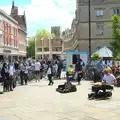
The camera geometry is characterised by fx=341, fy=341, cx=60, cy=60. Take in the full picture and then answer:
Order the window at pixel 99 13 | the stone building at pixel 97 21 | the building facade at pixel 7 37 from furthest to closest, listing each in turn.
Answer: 1. the building facade at pixel 7 37
2. the window at pixel 99 13
3. the stone building at pixel 97 21

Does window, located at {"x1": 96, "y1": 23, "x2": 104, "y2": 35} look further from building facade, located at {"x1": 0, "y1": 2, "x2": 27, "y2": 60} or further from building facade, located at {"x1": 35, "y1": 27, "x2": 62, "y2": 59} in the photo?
building facade, located at {"x1": 35, "y1": 27, "x2": 62, "y2": 59}

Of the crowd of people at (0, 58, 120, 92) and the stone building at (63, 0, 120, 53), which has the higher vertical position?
the stone building at (63, 0, 120, 53)

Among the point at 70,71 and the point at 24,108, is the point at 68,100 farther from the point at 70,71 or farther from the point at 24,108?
the point at 70,71

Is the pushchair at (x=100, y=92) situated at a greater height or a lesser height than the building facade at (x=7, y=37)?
lesser

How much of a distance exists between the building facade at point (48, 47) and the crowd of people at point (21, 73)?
3715 inches

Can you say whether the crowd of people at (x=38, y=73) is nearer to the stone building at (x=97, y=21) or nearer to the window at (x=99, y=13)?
the stone building at (x=97, y=21)

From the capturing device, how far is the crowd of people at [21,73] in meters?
19.3

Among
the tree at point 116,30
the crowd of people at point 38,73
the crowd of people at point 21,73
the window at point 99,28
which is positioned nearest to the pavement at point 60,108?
the crowd of people at point 38,73

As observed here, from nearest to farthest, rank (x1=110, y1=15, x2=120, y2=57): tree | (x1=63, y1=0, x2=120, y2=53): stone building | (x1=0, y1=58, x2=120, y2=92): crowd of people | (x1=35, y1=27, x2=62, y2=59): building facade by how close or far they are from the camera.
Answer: (x1=0, y1=58, x2=120, y2=92): crowd of people
(x1=110, y1=15, x2=120, y2=57): tree
(x1=63, y1=0, x2=120, y2=53): stone building
(x1=35, y1=27, x2=62, y2=59): building facade

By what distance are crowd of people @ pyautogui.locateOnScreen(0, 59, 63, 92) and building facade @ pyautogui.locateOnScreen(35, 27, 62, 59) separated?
9437 centimetres

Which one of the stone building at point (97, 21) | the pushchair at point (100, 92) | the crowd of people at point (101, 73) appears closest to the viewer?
the pushchair at point (100, 92)

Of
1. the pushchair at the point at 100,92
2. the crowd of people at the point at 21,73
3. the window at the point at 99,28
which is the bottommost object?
the pushchair at the point at 100,92

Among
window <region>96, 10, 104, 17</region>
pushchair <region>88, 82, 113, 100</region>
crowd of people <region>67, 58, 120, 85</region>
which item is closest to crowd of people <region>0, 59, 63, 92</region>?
crowd of people <region>67, 58, 120, 85</region>

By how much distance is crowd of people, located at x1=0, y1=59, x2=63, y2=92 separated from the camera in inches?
760
